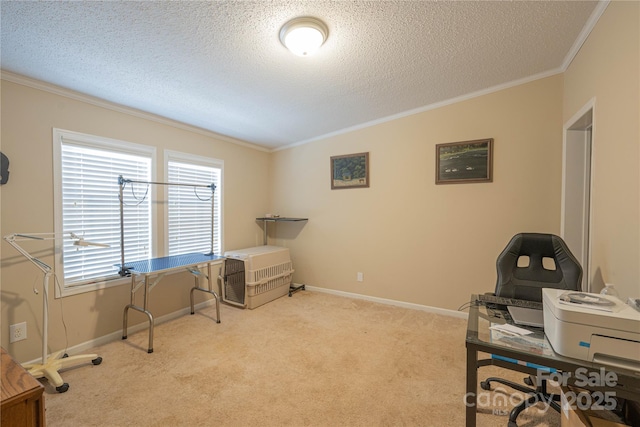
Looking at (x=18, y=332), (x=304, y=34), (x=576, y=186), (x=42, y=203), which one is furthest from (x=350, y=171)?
(x=18, y=332)

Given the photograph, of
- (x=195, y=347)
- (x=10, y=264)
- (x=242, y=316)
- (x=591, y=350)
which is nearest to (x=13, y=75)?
(x=10, y=264)

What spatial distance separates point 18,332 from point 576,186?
190 inches

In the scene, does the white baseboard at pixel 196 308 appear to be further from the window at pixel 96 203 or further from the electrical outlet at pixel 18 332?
the window at pixel 96 203

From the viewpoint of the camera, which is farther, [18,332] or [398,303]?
[398,303]

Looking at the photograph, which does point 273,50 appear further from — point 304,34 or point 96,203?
point 96,203

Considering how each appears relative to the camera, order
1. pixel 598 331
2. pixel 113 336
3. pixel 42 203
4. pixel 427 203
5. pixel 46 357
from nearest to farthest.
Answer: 1. pixel 598 331
2. pixel 46 357
3. pixel 42 203
4. pixel 113 336
5. pixel 427 203

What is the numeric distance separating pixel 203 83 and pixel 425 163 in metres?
2.54

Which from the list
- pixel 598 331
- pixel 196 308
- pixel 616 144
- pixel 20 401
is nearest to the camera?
pixel 20 401

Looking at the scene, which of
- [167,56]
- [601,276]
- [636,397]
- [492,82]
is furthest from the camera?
[492,82]

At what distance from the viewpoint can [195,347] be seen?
2.51 meters

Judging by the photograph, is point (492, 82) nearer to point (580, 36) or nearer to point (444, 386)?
point (580, 36)

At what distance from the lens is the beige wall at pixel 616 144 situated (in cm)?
141

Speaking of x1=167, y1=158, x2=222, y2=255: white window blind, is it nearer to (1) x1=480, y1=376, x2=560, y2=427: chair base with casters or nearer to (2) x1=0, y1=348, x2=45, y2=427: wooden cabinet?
(2) x1=0, y1=348, x2=45, y2=427: wooden cabinet

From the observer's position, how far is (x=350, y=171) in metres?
3.81
